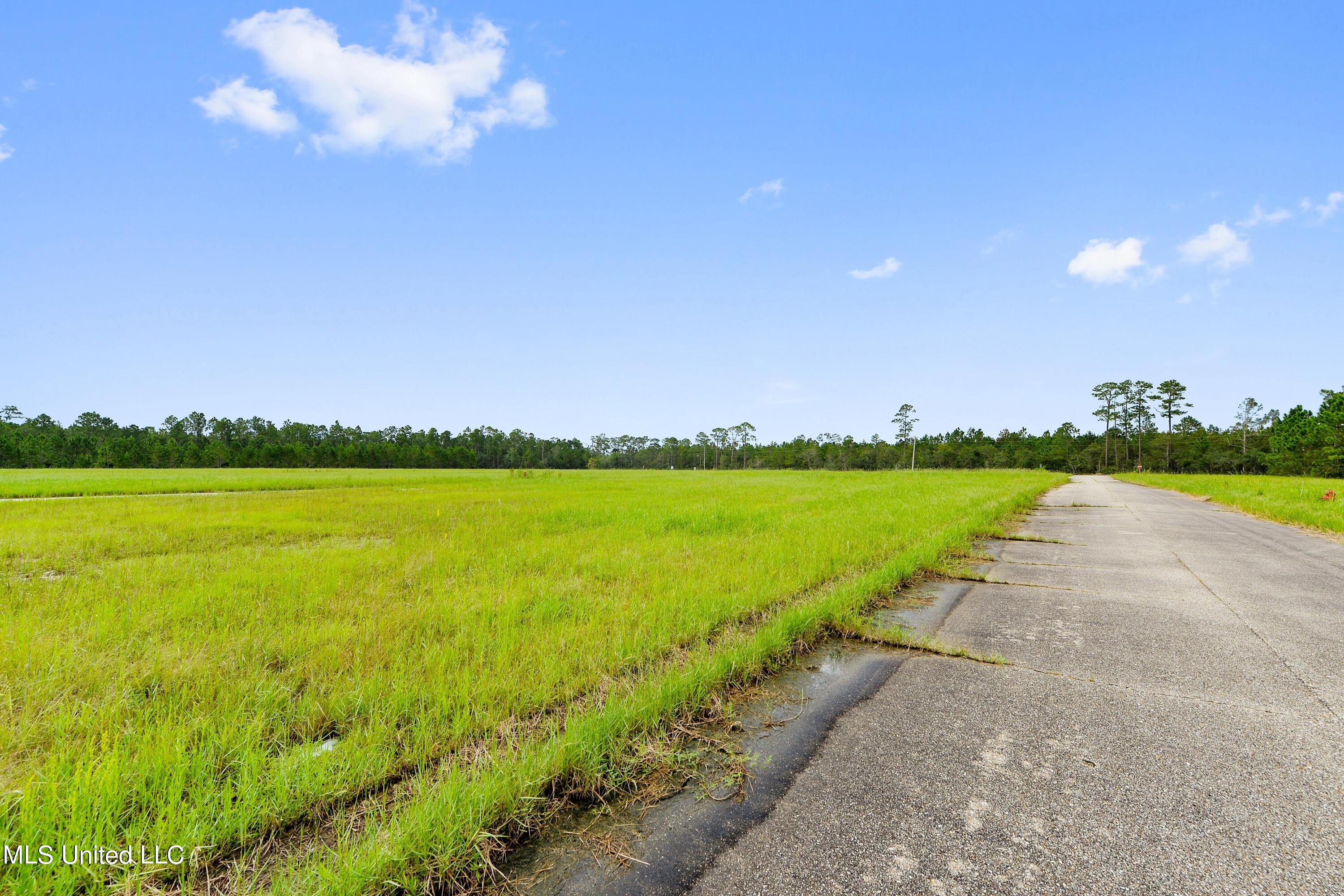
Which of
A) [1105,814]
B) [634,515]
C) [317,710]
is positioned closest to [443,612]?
[317,710]

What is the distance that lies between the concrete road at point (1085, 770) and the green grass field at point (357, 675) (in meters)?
0.95

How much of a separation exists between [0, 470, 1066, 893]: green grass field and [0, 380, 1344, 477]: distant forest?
7741 centimetres

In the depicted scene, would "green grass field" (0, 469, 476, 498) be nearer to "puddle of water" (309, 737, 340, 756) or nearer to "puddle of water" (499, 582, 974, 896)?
"puddle of water" (309, 737, 340, 756)

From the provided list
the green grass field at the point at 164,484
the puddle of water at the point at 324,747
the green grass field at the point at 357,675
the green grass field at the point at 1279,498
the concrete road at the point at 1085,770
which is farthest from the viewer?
the green grass field at the point at 164,484

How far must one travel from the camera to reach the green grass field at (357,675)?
193cm

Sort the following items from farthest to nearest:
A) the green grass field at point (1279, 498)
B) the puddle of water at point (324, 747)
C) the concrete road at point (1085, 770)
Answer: the green grass field at point (1279, 498) → the puddle of water at point (324, 747) → the concrete road at point (1085, 770)

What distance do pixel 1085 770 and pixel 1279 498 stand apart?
2309cm

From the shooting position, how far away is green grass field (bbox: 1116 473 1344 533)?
11.9m

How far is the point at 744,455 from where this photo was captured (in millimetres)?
147125

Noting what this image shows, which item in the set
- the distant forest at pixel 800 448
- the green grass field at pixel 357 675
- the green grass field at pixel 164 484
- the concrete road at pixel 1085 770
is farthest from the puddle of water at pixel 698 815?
the distant forest at pixel 800 448

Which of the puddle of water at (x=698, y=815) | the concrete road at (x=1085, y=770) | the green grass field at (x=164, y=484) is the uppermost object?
the concrete road at (x=1085, y=770)

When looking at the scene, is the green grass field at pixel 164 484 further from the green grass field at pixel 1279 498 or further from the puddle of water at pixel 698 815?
the green grass field at pixel 1279 498

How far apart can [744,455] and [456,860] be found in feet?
482

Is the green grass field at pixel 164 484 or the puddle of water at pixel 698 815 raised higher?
the puddle of water at pixel 698 815
